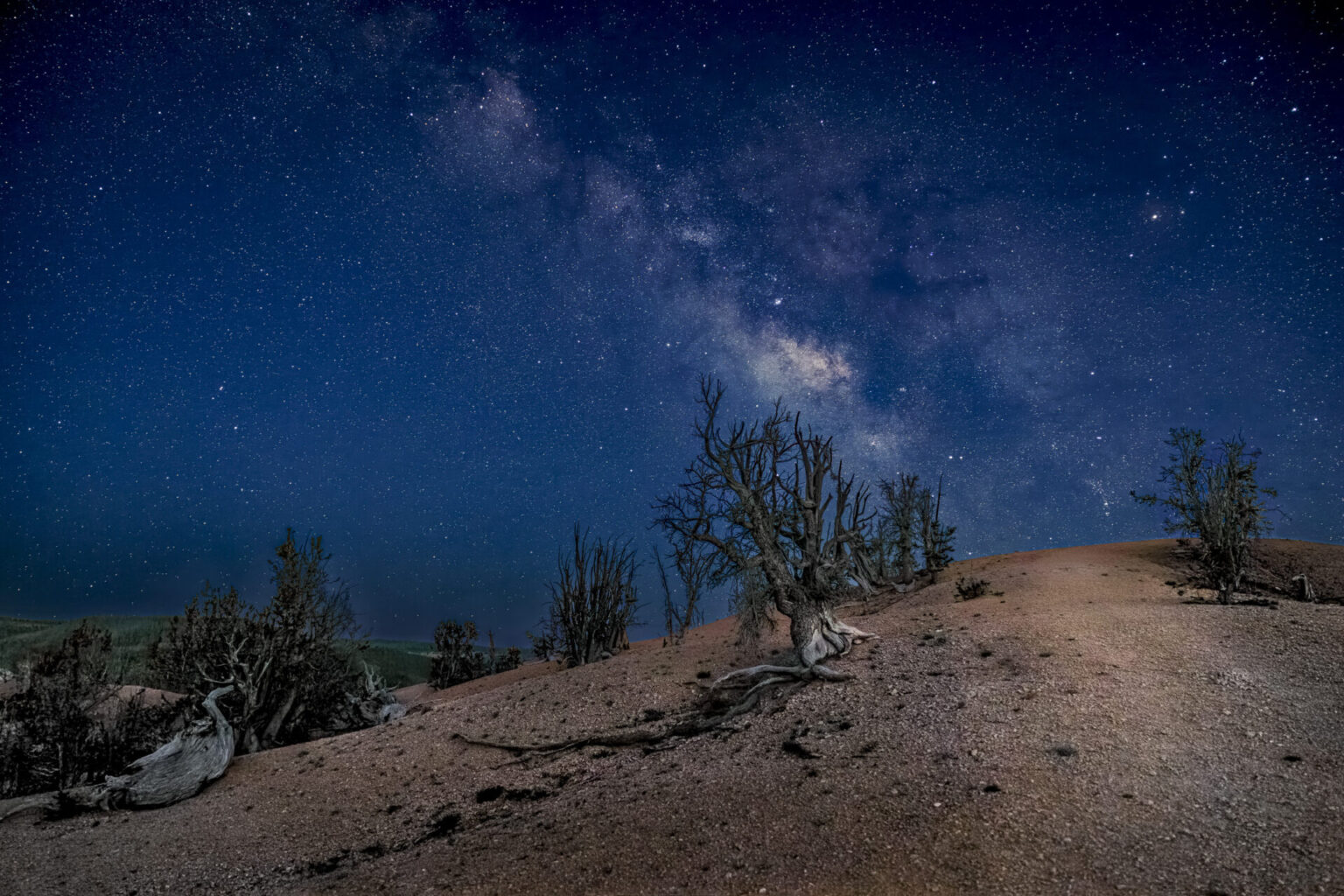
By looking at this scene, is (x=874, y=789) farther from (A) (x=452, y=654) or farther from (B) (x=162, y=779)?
(A) (x=452, y=654)

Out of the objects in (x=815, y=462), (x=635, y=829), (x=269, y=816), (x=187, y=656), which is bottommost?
(x=269, y=816)

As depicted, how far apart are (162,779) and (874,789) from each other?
36.1ft

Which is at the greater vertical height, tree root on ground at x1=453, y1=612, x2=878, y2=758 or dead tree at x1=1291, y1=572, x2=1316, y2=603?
dead tree at x1=1291, y1=572, x2=1316, y2=603

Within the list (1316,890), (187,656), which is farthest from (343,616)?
(1316,890)

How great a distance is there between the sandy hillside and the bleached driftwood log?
0.25m

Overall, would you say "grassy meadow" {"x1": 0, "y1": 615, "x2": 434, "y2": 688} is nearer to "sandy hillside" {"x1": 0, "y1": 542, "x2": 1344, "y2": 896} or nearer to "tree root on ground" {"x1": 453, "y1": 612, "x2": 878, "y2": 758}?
"sandy hillside" {"x1": 0, "y1": 542, "x2": 1344, "y2": 896}

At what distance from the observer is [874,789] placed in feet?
17.7

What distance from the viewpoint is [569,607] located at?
61.3 ft

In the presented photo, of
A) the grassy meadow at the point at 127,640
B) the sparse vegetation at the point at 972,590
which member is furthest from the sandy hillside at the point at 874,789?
the grassy meadow at the point at 127,640

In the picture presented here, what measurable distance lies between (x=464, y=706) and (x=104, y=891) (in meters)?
6.00

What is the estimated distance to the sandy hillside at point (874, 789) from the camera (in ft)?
13.9

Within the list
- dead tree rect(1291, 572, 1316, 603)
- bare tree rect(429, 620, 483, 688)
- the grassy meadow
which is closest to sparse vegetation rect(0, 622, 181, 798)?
bare tree rect(429, 620, 483, 688)

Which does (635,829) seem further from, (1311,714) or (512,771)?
(1311,714)

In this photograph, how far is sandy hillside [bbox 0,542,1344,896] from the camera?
4.24 m
